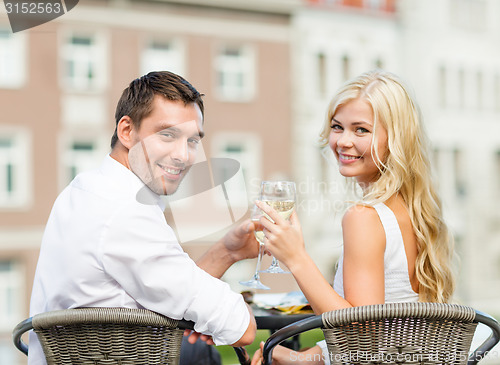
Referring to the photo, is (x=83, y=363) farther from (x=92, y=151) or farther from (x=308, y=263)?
(x=92, y=151)

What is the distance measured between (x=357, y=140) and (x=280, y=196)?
298 mm

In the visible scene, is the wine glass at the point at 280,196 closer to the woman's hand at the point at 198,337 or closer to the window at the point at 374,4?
the woman's hand at the point at 198,337

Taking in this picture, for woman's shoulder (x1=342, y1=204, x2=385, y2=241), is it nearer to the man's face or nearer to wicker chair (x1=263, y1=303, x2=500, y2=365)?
wicker chair (x1=263, y1=303, x2=500, y2=365)

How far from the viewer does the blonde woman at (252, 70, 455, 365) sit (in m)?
1.62

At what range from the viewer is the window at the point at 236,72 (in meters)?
15.9

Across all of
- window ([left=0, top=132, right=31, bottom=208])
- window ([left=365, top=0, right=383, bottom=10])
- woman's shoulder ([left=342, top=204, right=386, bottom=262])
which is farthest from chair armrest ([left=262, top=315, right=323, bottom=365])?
window ([left=365, top=0, right=383, bottom=10])

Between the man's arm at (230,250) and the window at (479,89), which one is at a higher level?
the window at (479,89)

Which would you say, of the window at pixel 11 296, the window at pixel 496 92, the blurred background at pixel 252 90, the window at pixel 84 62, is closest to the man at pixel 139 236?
the blurred background at pixel 252 90

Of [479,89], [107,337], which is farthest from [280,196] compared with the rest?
[479,89]

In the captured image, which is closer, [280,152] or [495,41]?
[280,152]

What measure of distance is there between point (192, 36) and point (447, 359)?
14866 mm

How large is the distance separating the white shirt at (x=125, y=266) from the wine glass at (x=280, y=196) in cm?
33

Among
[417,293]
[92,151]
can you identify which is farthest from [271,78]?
[417,293]

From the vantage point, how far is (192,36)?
15.7m
